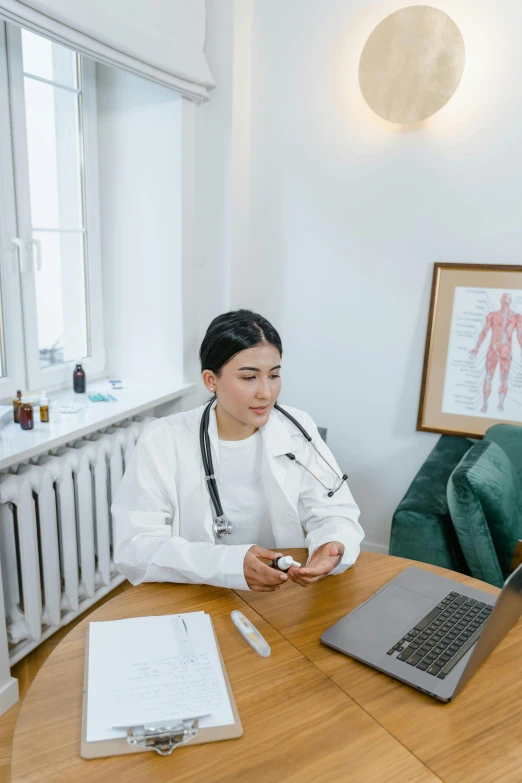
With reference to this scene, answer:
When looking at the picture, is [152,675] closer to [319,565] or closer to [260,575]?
[260,575]

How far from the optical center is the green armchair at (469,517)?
5.89 feet

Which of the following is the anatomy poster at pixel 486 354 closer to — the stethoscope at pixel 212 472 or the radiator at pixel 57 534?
the stethoscope at pixel 212 472

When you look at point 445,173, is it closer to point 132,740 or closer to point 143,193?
point 143,193

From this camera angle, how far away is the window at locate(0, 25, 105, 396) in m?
2.11

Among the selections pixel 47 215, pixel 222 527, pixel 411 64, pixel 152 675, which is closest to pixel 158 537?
pixel 222 527

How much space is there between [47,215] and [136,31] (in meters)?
0.75

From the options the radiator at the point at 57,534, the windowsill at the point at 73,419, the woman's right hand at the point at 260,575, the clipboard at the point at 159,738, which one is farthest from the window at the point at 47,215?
the clipboard at the point at 159,738

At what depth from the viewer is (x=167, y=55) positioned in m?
2.25

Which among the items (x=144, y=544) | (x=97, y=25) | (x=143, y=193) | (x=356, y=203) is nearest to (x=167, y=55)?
(x=97, y=25)

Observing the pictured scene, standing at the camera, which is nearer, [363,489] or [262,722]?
[262,722]

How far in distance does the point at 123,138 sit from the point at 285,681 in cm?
233

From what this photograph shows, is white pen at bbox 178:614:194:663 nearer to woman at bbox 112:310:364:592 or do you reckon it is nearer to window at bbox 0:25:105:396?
woman at bbox 112:310:364:592

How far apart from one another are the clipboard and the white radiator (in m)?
1.02

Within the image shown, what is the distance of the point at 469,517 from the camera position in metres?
1.78
